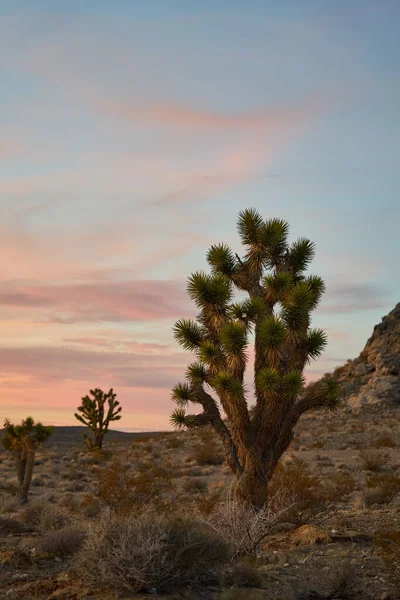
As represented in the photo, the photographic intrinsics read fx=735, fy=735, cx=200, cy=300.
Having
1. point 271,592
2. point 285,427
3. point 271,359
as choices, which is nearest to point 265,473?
point 285,427

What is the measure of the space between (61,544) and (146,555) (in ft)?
16.6

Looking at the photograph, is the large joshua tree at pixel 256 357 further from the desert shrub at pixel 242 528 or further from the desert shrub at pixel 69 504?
the desert shrub at pixel 69 504

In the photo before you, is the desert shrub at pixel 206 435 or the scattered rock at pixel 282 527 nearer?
the scattered rock at pixel 282 527

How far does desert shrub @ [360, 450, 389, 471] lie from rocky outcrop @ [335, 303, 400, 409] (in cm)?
1659

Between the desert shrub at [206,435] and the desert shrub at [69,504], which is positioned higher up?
the desert shrub at [206,435]

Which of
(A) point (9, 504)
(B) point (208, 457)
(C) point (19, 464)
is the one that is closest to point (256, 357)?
(A) point (9, 504)

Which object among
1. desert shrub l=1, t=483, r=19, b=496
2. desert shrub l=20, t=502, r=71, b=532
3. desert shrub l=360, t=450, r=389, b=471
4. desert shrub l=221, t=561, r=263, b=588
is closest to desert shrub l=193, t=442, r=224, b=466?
desert shrub l=360, t=450, r=389, b=471

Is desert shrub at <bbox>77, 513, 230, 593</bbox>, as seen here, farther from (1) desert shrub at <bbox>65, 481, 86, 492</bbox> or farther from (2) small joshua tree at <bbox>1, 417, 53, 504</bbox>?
(1) desert shrub at <bbox>65, 481, 86, 492</bbox>

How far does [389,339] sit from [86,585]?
45448mm

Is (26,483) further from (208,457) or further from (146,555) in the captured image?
(146,555)

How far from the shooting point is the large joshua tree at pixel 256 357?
15562 millimetres

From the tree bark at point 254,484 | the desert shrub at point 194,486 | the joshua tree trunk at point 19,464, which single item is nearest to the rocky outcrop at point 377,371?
the desert shrub at point 194,486

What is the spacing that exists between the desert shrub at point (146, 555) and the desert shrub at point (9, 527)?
25.8ft

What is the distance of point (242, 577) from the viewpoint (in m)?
10.6
